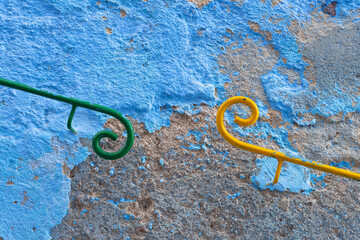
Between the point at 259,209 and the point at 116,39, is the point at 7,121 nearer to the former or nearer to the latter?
the point at 116,39

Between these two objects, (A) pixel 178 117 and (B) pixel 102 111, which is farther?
(A) pixel 178 117

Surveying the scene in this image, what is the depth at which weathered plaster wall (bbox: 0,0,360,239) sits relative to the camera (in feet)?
5.64

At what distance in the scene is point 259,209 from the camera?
1.78m

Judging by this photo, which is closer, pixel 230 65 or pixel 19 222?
pixel 19 222

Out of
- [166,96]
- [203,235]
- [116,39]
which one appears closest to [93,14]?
[116,39]

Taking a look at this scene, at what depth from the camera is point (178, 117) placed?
1.91 metres

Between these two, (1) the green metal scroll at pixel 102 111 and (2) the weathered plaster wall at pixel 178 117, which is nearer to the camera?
(1) the green metal scroll at pixel 102 111

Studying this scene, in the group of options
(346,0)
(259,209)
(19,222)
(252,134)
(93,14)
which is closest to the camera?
(19,222)

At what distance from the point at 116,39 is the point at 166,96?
45 centimetres

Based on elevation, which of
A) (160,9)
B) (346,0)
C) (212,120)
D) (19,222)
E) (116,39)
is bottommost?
(19,222)

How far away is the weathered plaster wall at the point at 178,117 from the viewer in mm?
1720

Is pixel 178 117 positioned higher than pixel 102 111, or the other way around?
pixel 102 111

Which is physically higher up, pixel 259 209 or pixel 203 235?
pixel 259 209

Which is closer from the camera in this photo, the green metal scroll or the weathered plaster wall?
the green metal scroll
